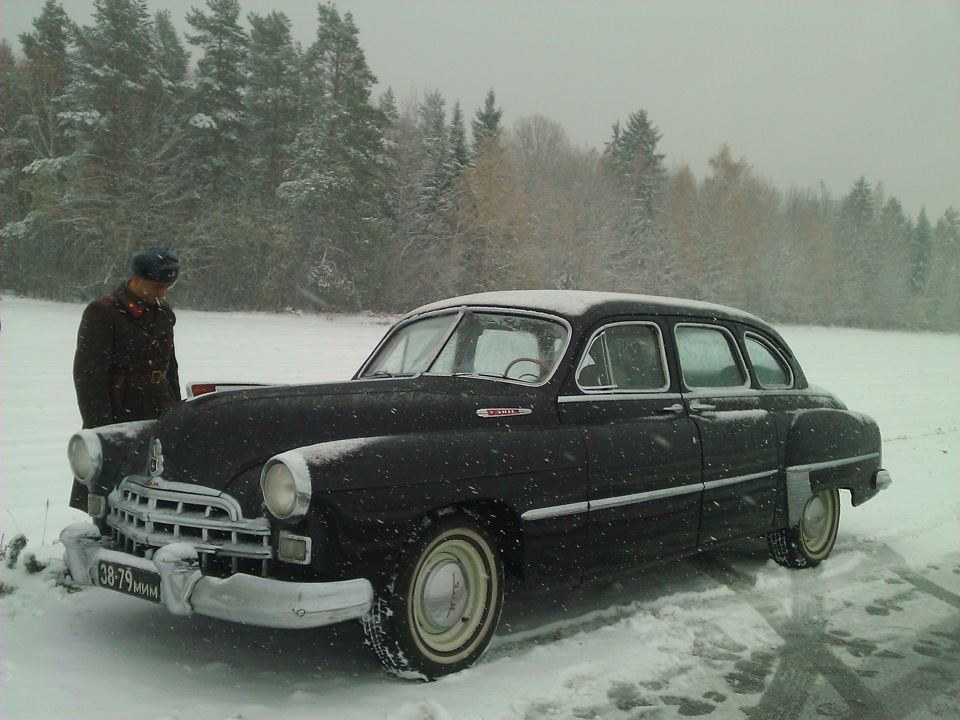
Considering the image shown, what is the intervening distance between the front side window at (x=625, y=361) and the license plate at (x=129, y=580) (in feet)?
7.75

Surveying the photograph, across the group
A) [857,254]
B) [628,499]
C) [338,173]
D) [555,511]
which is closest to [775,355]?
[628,499]

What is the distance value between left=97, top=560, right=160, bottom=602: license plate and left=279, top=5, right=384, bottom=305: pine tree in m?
32.5

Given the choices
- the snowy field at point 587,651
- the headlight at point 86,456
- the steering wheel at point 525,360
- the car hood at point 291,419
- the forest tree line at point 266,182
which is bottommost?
Answer: the snowy field at point 587,651

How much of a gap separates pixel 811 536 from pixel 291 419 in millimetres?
4165

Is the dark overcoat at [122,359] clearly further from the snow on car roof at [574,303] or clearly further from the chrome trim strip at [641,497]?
the chrome trim strip at [641,497]

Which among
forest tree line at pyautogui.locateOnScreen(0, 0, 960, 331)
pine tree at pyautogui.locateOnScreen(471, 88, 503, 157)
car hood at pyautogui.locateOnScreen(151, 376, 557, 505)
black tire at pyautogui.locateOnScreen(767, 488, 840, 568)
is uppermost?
pine tree at pyautogui.locateOnScreen(471, 88, 503, 157)

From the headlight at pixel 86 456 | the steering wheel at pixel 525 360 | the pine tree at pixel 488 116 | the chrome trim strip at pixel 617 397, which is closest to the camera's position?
the headlight at pixel 86 456

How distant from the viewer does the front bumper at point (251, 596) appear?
3260 millimetres

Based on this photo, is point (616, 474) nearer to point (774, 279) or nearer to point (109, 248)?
point (109, 248)

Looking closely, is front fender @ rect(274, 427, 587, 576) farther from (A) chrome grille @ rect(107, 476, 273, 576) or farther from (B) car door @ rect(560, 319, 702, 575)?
(A) chrome grille @ rect(107, 476, 273, 576)

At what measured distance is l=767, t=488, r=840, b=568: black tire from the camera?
5.91 m

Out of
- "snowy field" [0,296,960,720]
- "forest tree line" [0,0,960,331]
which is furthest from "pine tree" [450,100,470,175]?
"snowy field" [0,296,960,720]

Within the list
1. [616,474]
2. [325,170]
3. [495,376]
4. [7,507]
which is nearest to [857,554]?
[616,474]

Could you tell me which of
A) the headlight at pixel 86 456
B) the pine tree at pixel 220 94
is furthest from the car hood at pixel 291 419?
the pine tree at pixel 220 94
